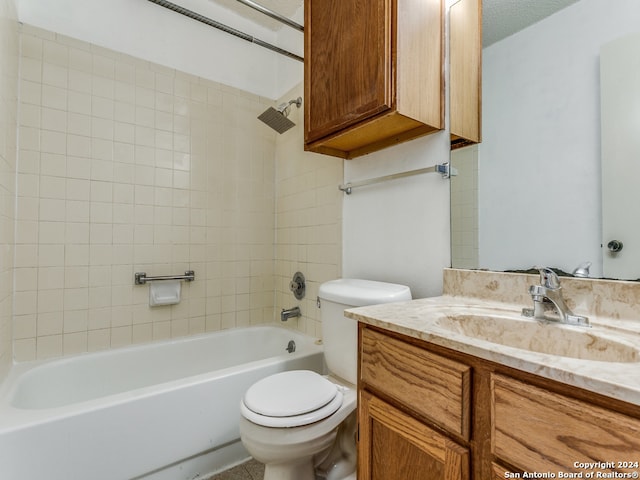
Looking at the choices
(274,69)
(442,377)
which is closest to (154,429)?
(442,377)

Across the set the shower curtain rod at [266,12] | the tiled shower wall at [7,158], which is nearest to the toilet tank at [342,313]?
the shower curtain rod at [266,12]

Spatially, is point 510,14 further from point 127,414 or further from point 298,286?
point 127,414

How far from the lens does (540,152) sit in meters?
1.06

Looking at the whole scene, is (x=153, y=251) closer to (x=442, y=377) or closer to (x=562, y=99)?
(x=442, y=377)

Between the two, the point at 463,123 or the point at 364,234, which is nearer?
the point at 463,123

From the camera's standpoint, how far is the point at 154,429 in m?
1.29

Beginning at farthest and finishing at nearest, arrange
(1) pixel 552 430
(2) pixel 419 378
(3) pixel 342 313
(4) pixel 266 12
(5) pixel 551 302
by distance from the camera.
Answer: (4) pixel 266 12
(3) pixel 342 313
(5) pixel 551 302
(2) pixel 419 378
(1) pixel 552 430

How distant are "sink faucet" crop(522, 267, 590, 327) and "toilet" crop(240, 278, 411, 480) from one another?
0.49m

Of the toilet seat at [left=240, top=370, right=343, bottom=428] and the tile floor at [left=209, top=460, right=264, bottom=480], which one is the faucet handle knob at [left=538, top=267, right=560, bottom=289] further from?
the tile floor at [left=209, top=460, right=264, bottom=480]

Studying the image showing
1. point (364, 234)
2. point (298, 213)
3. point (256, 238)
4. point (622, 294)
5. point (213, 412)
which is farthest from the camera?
point (256, 238)

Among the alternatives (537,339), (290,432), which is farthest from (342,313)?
(537,339)

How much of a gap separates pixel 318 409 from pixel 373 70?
1231mm

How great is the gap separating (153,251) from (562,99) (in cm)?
213

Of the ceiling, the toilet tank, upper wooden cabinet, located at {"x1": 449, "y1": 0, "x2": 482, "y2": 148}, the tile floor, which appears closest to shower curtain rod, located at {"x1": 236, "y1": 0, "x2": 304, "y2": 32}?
upper wooden cabinet, located at {"x1": 449, "y1": 0, "x2": 482, "y2": 148}
